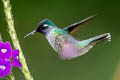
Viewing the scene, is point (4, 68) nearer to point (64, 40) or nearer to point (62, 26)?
point (64, 40)

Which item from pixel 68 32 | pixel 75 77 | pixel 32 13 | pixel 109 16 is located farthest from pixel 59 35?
pixel 109 16

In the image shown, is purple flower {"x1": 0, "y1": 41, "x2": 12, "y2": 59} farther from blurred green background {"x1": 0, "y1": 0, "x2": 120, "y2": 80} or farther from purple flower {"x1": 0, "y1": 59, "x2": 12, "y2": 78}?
blurred green background {"x1": 0, "y1": 0, "x2": 120, "y2": 80}

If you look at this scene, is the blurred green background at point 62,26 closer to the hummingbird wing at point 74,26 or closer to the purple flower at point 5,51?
the hummingbird wing at point 74,26

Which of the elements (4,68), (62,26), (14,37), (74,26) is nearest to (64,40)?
(74,26)

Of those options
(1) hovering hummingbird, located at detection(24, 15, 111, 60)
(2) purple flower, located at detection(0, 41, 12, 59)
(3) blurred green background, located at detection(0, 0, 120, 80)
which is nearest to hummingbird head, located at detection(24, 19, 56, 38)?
(1) hovering hummingbird, located at detection(24, 15, 111, 60)

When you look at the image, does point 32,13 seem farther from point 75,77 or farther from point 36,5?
point 75,77
